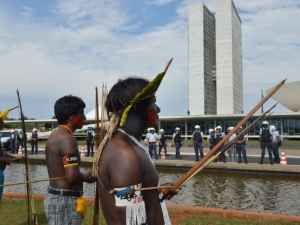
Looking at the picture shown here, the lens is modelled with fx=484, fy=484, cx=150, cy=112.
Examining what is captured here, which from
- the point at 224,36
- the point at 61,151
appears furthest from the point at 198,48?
the point at 61,151

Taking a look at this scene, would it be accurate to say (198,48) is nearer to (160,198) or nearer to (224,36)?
(224,36)

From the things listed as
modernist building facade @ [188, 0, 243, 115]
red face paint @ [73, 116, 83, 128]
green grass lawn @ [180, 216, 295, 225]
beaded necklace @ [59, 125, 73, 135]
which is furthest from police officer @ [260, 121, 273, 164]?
modernist building facade @ [188, 0, 243, 115]

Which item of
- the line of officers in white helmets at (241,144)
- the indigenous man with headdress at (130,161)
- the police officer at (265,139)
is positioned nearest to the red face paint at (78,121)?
the indigenous man with headdress at (130,161)

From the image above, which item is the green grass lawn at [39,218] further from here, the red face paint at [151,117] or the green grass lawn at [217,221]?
the red face paint at [151,117]

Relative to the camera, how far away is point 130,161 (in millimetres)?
2281

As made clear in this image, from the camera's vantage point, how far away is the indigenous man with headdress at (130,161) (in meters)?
2.27

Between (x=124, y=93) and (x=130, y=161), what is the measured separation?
1.35ft

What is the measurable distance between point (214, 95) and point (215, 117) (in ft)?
197

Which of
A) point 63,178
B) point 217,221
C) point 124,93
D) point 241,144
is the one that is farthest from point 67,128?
point 241,144

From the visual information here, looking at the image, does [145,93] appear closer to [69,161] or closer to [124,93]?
[124,93]

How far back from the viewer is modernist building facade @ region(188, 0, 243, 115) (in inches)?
4141

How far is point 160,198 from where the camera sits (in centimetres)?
253

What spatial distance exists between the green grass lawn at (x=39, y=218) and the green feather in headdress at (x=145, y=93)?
4.91m

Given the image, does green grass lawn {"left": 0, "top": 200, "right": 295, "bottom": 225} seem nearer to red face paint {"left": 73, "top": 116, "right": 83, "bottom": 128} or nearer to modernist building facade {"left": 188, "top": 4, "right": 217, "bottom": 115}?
red face paint {"left": 73, "top": 116, "right": 83, "bottom": 128}
